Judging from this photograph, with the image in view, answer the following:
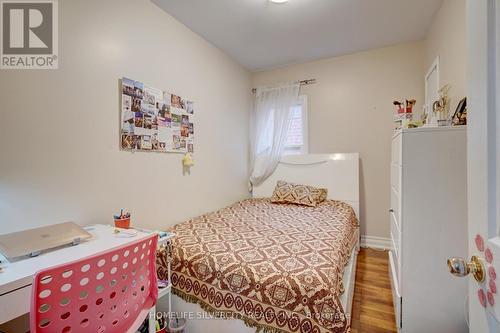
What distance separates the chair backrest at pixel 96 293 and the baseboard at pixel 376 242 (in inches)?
113

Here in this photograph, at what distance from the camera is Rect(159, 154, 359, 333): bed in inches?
44.8

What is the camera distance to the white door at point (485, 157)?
0.50 m

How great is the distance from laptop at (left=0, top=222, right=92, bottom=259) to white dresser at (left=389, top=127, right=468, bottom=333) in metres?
1.80

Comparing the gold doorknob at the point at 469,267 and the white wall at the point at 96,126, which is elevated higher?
the white wall at the point at 96,126

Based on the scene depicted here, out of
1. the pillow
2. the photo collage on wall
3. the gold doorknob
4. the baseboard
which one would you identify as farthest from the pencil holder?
the baseboard

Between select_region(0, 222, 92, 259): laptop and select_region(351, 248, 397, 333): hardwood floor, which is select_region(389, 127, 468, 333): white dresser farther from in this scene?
select_region(0, 222, 92, 259): laptop

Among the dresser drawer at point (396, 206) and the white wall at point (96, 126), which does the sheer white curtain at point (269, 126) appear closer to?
the white wall at point (96, 126)

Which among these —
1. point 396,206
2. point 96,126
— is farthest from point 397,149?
point 96,126

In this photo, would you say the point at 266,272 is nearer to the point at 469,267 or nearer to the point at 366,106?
the point at 469,267

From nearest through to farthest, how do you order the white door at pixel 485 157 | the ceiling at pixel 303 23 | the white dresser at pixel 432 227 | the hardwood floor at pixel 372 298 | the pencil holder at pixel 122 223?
the white door at pixel 485 157 < the white dresser at pixel 432 227 < the pencil holder at pixel 122 223 < the hardwood floor at pixel 372 298 < the ceiling at pixel 303 23

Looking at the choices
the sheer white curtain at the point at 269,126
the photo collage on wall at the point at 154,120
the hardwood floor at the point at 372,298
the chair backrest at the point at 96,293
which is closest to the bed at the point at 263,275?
the hardwood floor at the point at 372,298

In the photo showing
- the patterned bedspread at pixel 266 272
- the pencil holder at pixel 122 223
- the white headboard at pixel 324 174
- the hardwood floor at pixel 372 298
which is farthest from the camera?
the white headboard at pixel 324 174

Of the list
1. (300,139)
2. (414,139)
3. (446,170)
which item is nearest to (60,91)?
(414,139)

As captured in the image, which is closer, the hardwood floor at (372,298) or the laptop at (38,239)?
the laptop at (38,239)
